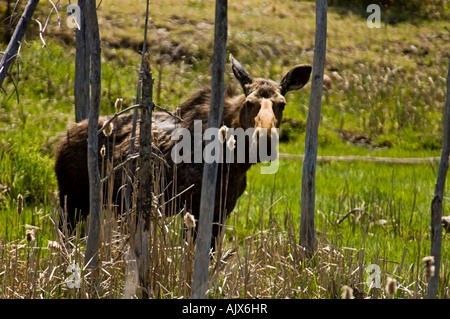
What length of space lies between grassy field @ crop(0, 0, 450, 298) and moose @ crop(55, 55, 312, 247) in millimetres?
308

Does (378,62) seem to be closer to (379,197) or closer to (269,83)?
(379,197)

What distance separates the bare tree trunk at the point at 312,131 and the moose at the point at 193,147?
46 cm

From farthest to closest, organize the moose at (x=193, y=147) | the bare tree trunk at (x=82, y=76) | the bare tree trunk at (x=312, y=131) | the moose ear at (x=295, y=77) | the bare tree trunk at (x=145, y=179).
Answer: the bare tree trunk at (x=82, y=76) → the moose ear at (x=295, y=77) → the moose at (x=193, y=147) → the bare tree trunk at (x=312, y=131) → the bare tree trunk at (x=145, y=179)

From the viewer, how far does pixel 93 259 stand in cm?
379

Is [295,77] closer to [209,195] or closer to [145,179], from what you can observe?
[145,179]

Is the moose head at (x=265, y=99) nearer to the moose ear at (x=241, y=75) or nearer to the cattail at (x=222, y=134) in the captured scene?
the moose ear at (x=241, y=75)

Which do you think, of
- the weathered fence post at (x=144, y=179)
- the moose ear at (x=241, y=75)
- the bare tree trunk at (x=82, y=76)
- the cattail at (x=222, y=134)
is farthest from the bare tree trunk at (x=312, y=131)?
the bare tree trunk at (x=82, y=76)

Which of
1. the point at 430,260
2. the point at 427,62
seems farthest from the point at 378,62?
the point at 430,260

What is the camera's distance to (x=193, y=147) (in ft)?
18.9

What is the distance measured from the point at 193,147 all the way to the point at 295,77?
1.12 meters

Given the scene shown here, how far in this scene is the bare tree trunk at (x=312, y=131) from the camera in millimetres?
4473

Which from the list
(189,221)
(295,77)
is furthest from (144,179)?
(295,77)

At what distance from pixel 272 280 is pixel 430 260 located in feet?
5.56

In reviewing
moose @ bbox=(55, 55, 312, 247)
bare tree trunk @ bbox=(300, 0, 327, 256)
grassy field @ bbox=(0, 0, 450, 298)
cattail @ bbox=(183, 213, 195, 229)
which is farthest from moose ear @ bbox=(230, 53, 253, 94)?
cattail @ bbox=(183, 213, 195, 229)
